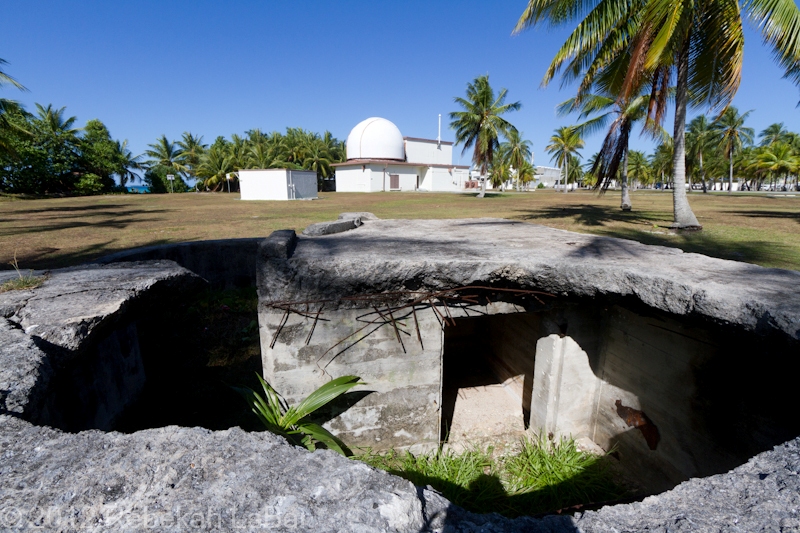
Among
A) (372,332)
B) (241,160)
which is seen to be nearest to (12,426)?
(372,332)

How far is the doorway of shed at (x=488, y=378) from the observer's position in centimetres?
533

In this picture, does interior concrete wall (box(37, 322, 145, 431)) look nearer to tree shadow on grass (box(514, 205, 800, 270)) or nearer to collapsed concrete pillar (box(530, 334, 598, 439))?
collapsed concrete pillar (box(530, 334, 598, 439))

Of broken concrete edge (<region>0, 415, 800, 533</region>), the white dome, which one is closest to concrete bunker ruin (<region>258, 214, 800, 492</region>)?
broken concrete edge (<region>0, 415, 800, 533</region>)

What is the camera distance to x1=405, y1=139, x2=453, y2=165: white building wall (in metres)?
43.1

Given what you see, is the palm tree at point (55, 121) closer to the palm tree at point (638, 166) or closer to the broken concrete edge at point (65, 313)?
the broken concrete edge at point (65, 313)

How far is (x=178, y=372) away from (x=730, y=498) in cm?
619

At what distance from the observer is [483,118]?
28469mm

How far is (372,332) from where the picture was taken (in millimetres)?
3773

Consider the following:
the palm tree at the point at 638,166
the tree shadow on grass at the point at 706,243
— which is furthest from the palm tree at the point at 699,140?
the tree shadow on grass at the point at 706,243

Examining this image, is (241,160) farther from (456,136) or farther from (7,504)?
(7,504)

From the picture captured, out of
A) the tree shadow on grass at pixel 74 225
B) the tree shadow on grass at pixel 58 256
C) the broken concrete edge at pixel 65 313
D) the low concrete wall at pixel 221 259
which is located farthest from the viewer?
the tree shadow on grass at pixel 74 225

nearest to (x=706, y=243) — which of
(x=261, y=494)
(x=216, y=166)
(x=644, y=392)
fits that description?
(x=644, y=392)

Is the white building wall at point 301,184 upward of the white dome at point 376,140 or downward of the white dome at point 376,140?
downward

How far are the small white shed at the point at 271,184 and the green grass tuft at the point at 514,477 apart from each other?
24.8 m
